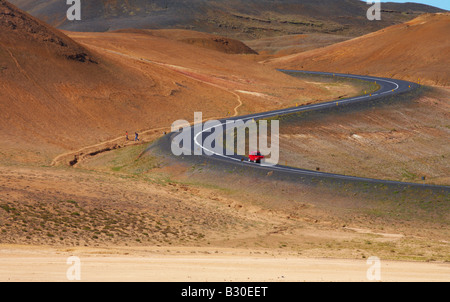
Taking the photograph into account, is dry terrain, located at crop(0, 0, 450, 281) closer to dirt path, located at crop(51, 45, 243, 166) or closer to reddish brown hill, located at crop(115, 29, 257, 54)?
dirt path, located at crop(51, 45, 243, 166)

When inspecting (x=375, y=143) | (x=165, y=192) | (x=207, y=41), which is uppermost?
(x=207, y=41)

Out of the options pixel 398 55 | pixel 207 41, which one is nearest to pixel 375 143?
pixel 398 55

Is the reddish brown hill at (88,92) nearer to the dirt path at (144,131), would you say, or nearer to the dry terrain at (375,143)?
the dirt path at (144,131)

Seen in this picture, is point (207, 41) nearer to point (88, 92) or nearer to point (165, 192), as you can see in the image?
point (88, 92)

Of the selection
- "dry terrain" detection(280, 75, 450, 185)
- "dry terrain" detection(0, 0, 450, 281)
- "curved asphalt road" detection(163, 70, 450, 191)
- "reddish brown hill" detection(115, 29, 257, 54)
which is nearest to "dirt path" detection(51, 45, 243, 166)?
"dry terrain" detection(0, 0, 450, 281)

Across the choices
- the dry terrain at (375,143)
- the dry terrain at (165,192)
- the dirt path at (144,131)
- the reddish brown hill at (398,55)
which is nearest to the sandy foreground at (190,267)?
the dry terrain at (165,192)
